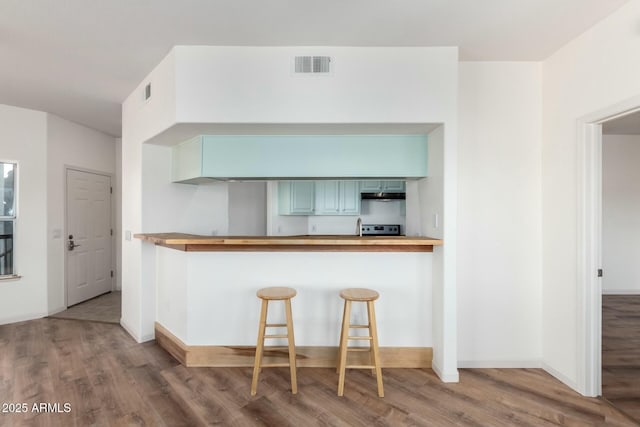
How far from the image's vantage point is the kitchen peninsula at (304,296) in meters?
2.58

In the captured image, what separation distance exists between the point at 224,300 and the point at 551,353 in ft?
9.07

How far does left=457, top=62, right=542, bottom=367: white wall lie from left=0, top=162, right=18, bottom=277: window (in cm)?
503

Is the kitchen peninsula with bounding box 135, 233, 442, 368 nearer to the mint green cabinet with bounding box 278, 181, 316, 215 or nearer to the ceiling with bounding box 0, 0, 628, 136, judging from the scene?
Result: the ceiling with bounding box 0, 0, 628, 136

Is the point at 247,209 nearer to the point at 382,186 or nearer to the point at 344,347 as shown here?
the point at 382,186

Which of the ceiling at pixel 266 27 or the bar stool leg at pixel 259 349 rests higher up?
the ceiling at pixel 266 27

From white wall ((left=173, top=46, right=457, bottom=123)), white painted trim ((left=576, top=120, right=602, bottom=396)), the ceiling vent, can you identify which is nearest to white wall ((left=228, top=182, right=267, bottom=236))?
white wall ((left=173, top=46, right=457, bottom=123))

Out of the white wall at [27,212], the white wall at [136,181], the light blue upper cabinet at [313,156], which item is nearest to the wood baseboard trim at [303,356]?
the white wall at [136,181]

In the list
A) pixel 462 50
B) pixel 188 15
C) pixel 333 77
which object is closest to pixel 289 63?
pixel 333 77

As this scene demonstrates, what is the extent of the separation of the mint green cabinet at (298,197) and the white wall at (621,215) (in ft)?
14.6

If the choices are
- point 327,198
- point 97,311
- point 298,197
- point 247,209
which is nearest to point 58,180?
point 97,311

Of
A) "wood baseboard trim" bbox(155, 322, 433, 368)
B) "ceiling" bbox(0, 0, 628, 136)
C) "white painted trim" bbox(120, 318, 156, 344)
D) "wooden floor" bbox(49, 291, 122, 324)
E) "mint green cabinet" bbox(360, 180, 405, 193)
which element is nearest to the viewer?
"ceiling" bbox(0, 0, 628, 136)

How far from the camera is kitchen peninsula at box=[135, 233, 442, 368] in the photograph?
2580mm

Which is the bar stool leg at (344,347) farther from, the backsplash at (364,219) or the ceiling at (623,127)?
the ceiling at (623,127)

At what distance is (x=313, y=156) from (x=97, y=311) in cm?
366
